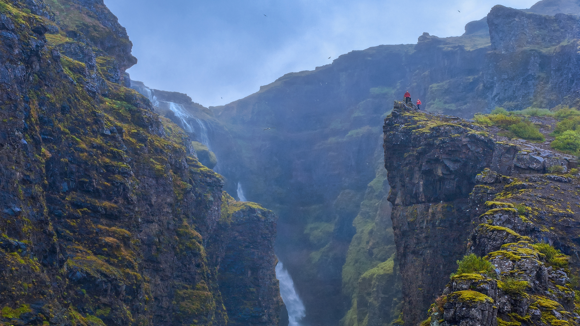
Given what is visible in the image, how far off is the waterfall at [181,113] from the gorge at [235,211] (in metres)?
2.98

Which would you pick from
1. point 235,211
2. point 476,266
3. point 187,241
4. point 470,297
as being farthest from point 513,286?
point 235,211

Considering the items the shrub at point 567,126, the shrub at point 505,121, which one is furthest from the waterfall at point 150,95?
the shrub at point 567,126

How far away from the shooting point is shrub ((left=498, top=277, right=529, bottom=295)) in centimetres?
1690

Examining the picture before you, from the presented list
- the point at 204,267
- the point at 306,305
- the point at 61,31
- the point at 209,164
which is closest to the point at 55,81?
the point at 61,31

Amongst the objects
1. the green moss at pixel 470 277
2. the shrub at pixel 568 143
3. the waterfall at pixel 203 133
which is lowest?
the green moss at pixel 470 277

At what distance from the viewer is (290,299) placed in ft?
336

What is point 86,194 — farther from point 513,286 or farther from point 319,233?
point 319,233

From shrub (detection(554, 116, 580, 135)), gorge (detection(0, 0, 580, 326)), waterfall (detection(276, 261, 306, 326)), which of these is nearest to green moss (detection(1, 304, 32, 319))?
gorge (detection(0, 0, 580, 326))

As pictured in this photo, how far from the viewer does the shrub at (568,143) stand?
3893cm

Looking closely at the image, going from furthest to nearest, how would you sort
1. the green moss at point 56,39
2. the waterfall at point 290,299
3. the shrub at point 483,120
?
the waterfall at point 290,299, the shrub at point 483,120, the green moss at point 56,39

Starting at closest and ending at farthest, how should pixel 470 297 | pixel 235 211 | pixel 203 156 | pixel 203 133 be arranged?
pixel 470 297 < pixel 235 211 < pixel 203 156 < pixel 203 133

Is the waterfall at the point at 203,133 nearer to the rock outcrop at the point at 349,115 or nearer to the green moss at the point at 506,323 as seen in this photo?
the rock outcrop at the point at 349,115

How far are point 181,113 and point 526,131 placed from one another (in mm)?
106824

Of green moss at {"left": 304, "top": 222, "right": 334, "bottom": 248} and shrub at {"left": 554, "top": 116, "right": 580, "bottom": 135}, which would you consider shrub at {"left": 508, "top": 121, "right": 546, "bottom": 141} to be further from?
green moss at {"left": 304, "top": 222, "right": 334, "bottom": 248}
